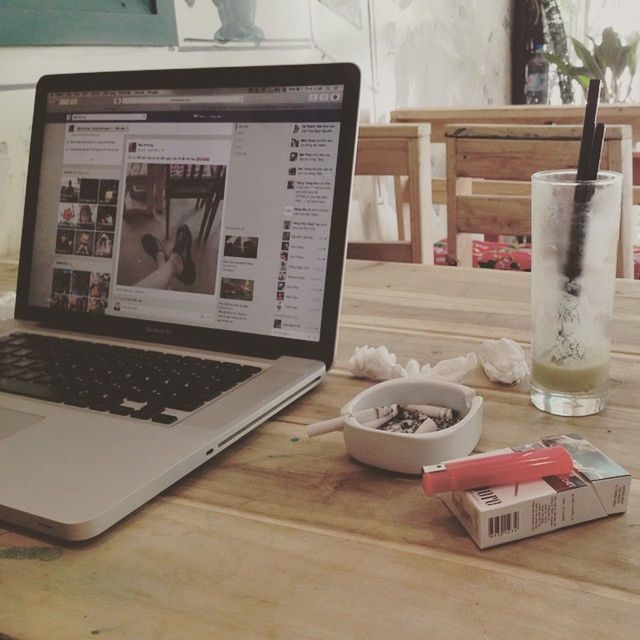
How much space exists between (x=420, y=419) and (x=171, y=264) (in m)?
0.35

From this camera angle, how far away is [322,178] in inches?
28.2

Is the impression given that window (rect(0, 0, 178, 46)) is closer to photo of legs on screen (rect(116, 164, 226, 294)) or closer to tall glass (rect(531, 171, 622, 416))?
photo of legs on screen (rect(116, 164, 226, 294))

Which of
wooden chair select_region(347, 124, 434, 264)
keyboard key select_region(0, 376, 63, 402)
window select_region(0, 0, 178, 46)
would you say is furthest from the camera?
wooden chair select_region(347, 124, 434, 264)

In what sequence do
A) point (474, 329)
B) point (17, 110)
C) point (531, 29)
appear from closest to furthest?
point (474, 329) → point (17, 110) → point (531, 29)

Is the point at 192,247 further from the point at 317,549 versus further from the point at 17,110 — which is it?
the point at 17,110

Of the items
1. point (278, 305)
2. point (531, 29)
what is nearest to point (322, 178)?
point (278, 305)

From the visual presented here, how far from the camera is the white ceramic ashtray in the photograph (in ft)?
1.72

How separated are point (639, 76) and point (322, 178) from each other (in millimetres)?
4776

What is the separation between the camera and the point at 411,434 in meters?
0.53

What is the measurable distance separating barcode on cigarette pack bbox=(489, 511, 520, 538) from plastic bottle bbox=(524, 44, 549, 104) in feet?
15.0

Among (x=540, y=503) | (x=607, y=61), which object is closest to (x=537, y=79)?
(x=607, y=61)

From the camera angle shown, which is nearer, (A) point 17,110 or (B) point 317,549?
(B) point 317,549

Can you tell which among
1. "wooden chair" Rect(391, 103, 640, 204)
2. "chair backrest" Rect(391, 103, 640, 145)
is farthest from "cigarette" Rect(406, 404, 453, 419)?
"chair backrest" Rect(391, 103, 640, 145)

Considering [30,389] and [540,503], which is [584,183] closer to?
[540,503]
